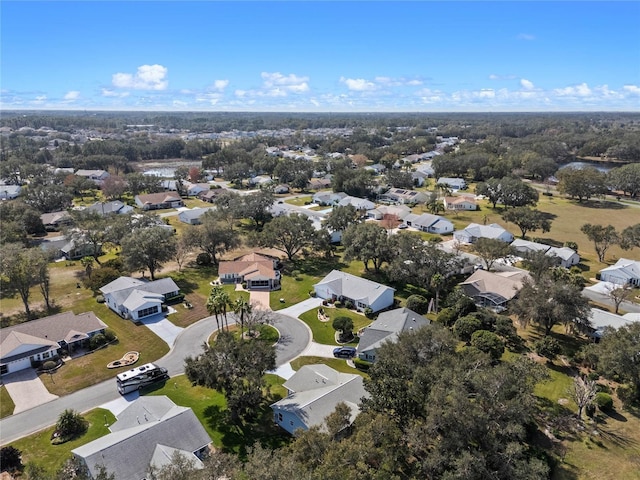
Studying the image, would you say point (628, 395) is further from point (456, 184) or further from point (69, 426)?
point (456, 184)

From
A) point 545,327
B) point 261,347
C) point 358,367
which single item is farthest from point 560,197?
point 261,347

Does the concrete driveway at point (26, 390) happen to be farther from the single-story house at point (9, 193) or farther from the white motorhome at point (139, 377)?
the single-story house at point (9, 193)

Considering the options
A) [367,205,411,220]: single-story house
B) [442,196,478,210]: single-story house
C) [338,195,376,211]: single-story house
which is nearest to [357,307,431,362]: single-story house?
[367,205,411,220]: single-story house

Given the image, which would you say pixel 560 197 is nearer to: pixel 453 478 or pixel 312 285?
pixel 312 285

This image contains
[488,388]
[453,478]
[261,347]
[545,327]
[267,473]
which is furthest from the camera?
[545,327]

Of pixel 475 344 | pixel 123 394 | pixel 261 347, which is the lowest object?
pixel 123 394

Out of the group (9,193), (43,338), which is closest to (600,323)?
(43,338)

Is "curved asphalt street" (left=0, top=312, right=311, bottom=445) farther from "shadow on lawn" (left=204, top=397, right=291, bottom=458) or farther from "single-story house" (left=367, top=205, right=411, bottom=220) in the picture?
"single-story house" (left=367, top=205, right=411, bottom=220)
